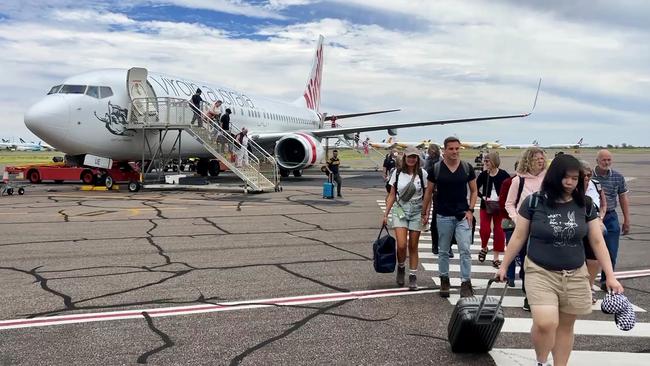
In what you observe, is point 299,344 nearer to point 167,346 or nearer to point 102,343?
point 167,346

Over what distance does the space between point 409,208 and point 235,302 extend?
7.36 ft

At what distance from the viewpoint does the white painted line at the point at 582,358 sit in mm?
4281

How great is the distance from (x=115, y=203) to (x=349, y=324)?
1233 centimetres

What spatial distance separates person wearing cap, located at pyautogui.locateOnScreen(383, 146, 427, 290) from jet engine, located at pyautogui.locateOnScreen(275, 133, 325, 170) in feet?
57.8

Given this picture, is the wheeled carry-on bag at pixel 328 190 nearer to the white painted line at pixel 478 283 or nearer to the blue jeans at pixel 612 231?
the white painted line at pixel 478 283

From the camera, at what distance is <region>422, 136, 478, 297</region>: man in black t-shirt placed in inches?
244

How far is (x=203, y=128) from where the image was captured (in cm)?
2066

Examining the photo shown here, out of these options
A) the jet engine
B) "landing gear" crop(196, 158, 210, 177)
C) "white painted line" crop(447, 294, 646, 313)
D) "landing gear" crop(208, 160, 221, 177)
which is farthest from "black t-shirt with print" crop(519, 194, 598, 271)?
"landing gear" crop(208, 160, 221, 177)

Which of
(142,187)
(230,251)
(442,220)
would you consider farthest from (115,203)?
(442,220)

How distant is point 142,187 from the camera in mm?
19922

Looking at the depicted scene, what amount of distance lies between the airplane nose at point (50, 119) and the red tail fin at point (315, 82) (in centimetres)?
2648

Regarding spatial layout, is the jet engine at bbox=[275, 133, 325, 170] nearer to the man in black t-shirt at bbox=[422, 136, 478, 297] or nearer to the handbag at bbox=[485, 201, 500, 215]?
the handbag at bbox=[485, 201, 500, 215]

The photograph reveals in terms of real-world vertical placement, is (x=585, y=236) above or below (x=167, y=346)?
above

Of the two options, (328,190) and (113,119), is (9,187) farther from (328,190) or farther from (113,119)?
(328,190)
